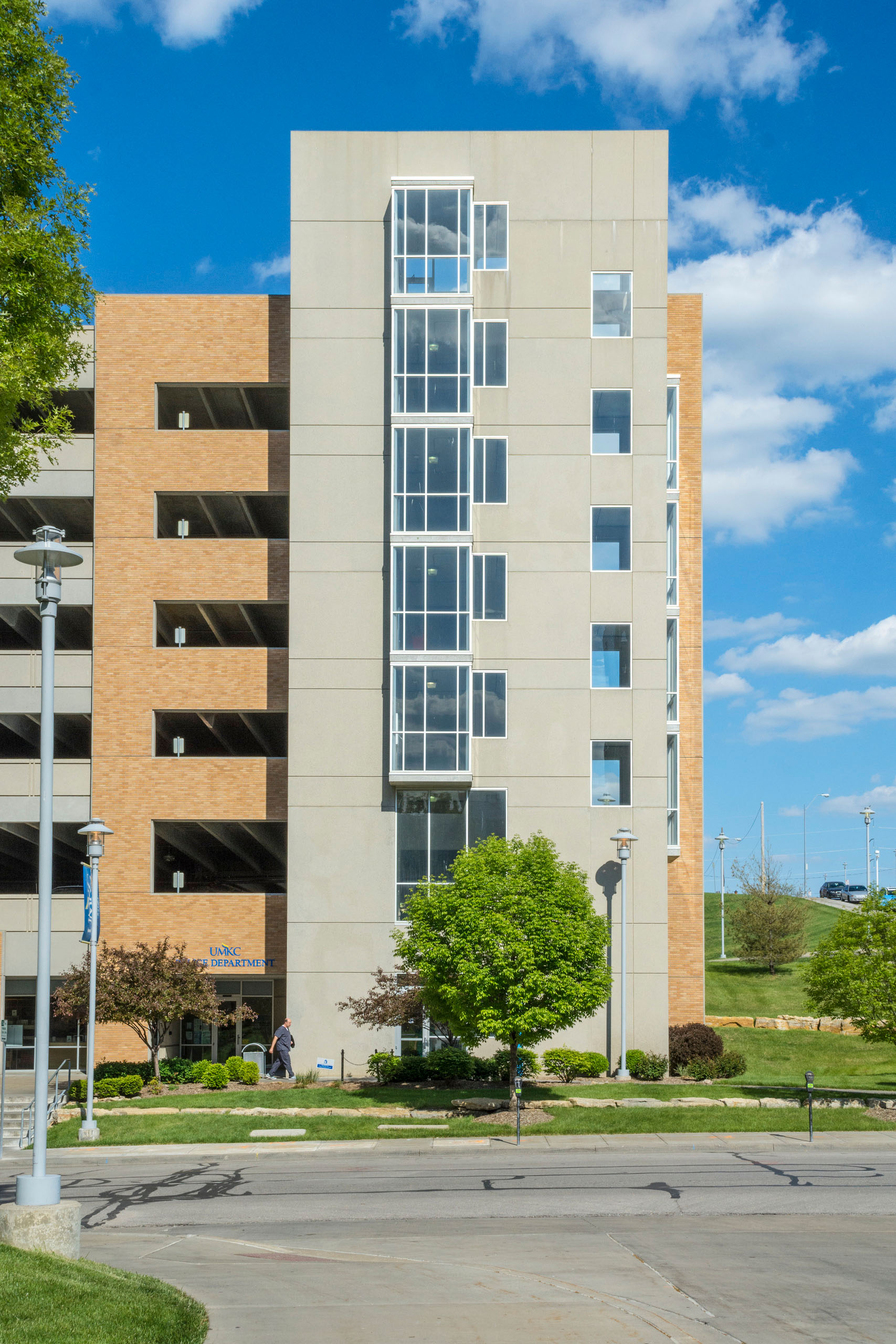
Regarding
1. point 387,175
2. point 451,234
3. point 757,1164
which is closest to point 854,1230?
point 757,1164

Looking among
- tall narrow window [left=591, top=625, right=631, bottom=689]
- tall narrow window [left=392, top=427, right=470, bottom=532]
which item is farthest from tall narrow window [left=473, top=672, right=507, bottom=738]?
tall narrow window [left=392, top=427, right=470, bottom=532]

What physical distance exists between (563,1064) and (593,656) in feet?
38.1

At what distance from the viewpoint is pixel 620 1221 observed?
16062 millimetres

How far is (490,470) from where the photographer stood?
118 ft

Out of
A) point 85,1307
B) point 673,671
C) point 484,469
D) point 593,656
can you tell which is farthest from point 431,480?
point 85,1307

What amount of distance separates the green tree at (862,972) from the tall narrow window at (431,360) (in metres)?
18.0

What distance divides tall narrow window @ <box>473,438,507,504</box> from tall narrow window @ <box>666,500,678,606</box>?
6.16 metres

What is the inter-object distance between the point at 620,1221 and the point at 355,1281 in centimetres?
537

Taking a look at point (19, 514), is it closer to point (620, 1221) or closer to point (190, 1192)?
point (190, 1192)

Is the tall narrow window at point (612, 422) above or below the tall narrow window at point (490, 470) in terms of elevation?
above

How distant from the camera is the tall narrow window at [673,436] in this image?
40.8 metres

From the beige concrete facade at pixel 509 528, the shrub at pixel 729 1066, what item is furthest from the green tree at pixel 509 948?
the shrub at pixel 729 1066

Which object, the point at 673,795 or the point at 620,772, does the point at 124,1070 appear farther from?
the point at 673,795

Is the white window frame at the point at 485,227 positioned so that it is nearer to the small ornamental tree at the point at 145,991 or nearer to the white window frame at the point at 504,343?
the white window frame at the point at 504,343
